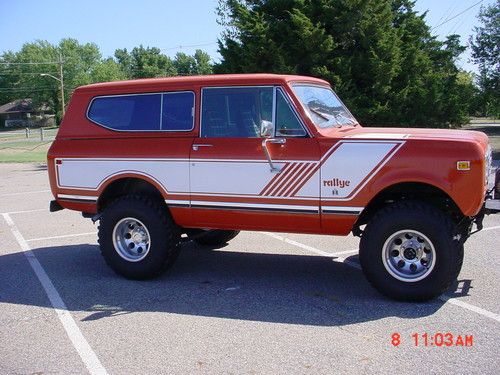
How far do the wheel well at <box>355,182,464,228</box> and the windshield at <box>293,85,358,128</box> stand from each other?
93 cm

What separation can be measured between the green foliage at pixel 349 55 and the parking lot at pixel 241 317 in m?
11.4

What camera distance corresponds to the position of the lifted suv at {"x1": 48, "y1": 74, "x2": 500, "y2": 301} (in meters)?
4.85

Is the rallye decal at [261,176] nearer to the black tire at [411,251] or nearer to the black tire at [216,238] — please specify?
the black tire at [411,251]

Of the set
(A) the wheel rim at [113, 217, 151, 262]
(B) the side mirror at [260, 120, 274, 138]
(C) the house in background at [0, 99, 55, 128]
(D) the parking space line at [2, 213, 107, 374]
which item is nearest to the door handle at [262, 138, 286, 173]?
(B) the side mirror at [260, 120, 274, 138]

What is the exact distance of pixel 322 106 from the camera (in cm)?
579

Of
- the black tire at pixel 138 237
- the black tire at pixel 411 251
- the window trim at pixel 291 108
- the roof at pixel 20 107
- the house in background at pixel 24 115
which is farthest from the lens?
the roof at pixel 20 107

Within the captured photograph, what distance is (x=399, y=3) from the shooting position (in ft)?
78.1

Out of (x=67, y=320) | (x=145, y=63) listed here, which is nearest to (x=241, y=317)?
(x=67, y=320)

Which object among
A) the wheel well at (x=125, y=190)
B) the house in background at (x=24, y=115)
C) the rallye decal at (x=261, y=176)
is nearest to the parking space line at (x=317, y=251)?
the rallye decal at (x=261, y=176)

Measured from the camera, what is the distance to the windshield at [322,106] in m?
5.47

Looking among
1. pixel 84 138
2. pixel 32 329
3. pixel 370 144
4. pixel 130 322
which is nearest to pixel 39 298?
pixel 32 329

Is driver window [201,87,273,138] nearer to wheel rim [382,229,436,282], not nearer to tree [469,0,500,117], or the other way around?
wheel rim [382,229,436,282]

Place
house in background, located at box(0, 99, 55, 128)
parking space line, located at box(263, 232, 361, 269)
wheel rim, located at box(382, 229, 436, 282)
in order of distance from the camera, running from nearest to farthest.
Answer: wheel rim, located at box(382, 229, 436, 282)
parking space line, located at box(263, 232, 361, 269)
house in background, located at box(0, 99, 55, 128)

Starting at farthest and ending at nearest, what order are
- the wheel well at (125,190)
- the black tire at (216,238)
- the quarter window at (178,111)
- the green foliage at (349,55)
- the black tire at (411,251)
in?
1. the green foliage at (349,55)
2. the black tire at (216,238)
3. the wheel well at (125,190)
4. the quarter window at (178,111)
5. the black tire at (411,251)
